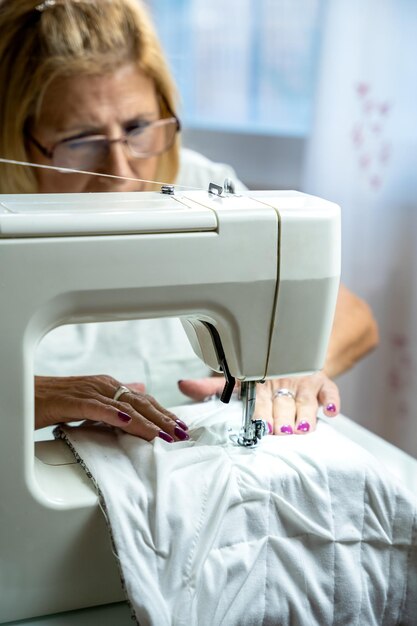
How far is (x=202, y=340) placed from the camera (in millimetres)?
865

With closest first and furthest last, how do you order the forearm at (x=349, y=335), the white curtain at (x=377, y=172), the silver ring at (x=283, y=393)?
1. the silver ring at (x=283, y=393)
2. the forearm at (x=349, y=335)
3. the white curtain at (x=377, y=172)

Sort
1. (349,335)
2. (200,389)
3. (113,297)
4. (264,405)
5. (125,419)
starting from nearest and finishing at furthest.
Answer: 1. (113,297)
2. (125,419)
3. (264,405)
4. (200,389)
5. (349,335)

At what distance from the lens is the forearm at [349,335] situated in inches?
60.7

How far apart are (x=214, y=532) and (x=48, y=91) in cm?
85

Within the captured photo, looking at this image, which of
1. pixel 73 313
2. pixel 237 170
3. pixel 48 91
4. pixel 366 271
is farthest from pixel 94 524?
pixel 237 170

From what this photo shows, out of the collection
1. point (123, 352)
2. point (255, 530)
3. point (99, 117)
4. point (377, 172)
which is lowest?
point (123, 352)

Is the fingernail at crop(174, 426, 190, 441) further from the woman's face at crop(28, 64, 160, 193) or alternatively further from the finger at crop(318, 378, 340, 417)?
the woman's face at crop(28, 64, 160, 193)

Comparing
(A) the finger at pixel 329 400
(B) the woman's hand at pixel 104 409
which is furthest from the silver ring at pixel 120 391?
(A) the finger at pixel 329 400

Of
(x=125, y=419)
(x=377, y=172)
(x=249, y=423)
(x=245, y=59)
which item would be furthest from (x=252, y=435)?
(x=245, y=59)

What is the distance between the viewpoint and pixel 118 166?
1.39 metres

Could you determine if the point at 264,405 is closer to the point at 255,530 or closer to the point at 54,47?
the point at 255,530

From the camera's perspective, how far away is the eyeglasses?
139cm

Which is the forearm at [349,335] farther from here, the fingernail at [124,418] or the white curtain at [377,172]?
the fingernail at [124,418]

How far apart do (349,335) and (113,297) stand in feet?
3.03
